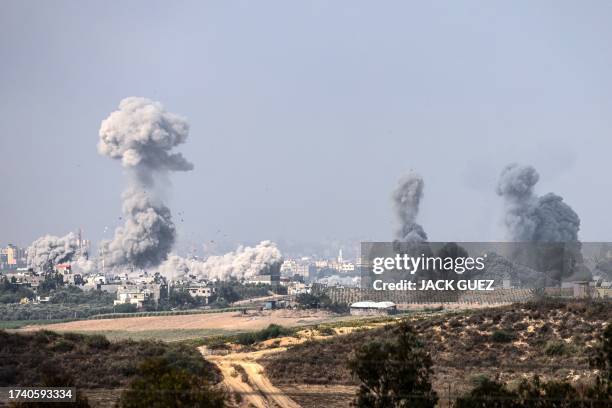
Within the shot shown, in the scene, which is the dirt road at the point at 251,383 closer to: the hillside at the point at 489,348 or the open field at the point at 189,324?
the hillside at the point at 489,348

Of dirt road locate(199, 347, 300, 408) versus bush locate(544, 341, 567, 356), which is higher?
bush locate(544, 341, 567, 356)

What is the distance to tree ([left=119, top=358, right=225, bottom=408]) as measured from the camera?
88.6 ft

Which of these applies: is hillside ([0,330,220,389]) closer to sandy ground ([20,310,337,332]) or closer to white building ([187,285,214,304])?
sandy ground ([20,310,337,332])

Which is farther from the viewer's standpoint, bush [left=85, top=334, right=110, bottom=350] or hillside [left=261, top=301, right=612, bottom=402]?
bush [left=85, top=334, right=110, bottom=350]

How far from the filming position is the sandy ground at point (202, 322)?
91812 millimetres

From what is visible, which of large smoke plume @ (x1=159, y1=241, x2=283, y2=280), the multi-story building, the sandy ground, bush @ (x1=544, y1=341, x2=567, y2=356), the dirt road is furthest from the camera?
large smoke plume @ (x1=159, y1=241, x2=283, y2=280)

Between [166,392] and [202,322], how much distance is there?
71975 millimetres

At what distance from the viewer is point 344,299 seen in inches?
4478

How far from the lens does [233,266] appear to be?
17338 cm

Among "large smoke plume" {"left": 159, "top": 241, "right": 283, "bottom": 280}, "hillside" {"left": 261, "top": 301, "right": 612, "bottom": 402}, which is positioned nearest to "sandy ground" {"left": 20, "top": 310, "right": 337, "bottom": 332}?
"hillside" {"left": 261, "top": 301, "right": 612, "bottom": 402}

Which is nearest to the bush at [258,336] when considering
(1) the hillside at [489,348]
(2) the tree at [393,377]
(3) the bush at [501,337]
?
(1) the hillside at [489,348]

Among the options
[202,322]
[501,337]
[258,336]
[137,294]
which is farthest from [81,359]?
[137,294]

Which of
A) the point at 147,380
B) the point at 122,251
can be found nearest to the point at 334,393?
the point at 147,380

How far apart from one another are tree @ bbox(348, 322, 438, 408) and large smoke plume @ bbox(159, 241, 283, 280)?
437 ft
